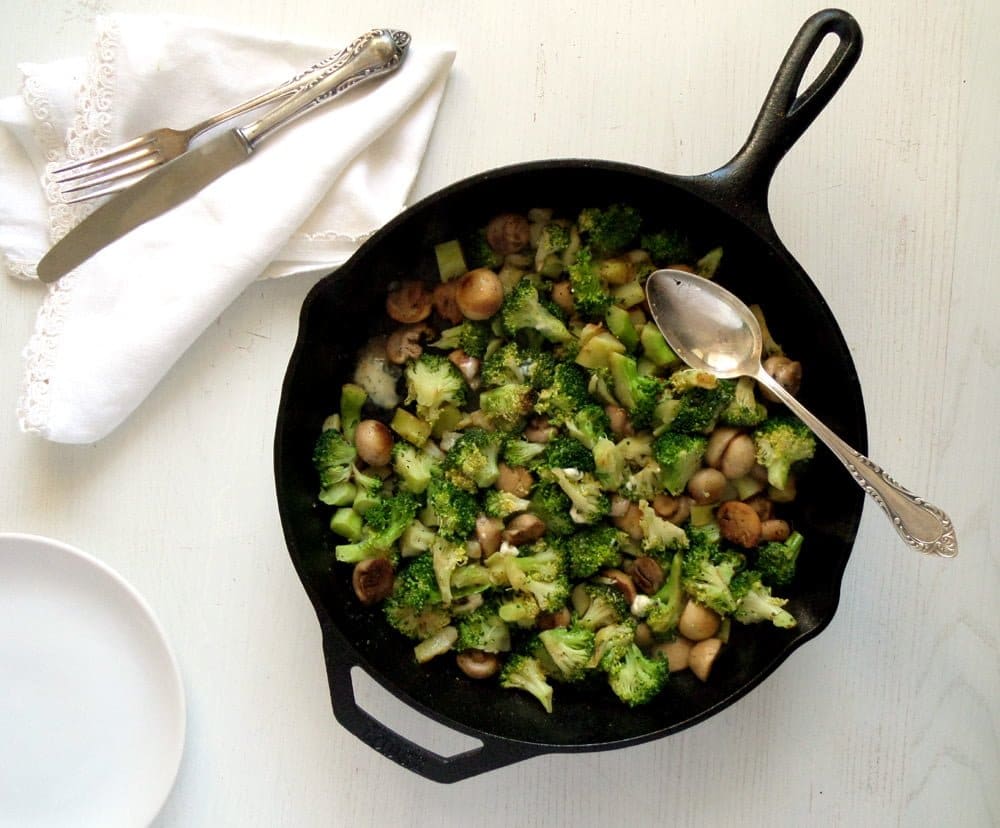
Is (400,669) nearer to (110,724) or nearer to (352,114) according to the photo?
(110,724)

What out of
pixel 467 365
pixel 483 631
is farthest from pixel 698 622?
pixel 467 365

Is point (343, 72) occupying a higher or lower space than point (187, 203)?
higher

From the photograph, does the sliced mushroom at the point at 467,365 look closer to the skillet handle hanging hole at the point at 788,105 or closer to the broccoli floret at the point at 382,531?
the broccoli floret at the point at 382,531

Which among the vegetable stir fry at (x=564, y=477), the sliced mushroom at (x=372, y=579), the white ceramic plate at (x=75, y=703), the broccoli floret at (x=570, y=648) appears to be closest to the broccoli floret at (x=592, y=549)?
the vegetable stir fry at (x=564, y=477)

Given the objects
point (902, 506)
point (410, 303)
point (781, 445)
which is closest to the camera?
point (902, 506)

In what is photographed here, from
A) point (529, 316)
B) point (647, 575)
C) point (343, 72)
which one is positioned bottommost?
point (647, 575)

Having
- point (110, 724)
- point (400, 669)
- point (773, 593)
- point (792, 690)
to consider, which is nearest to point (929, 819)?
point (792, 690)

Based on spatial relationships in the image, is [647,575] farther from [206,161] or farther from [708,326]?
[206,161]
